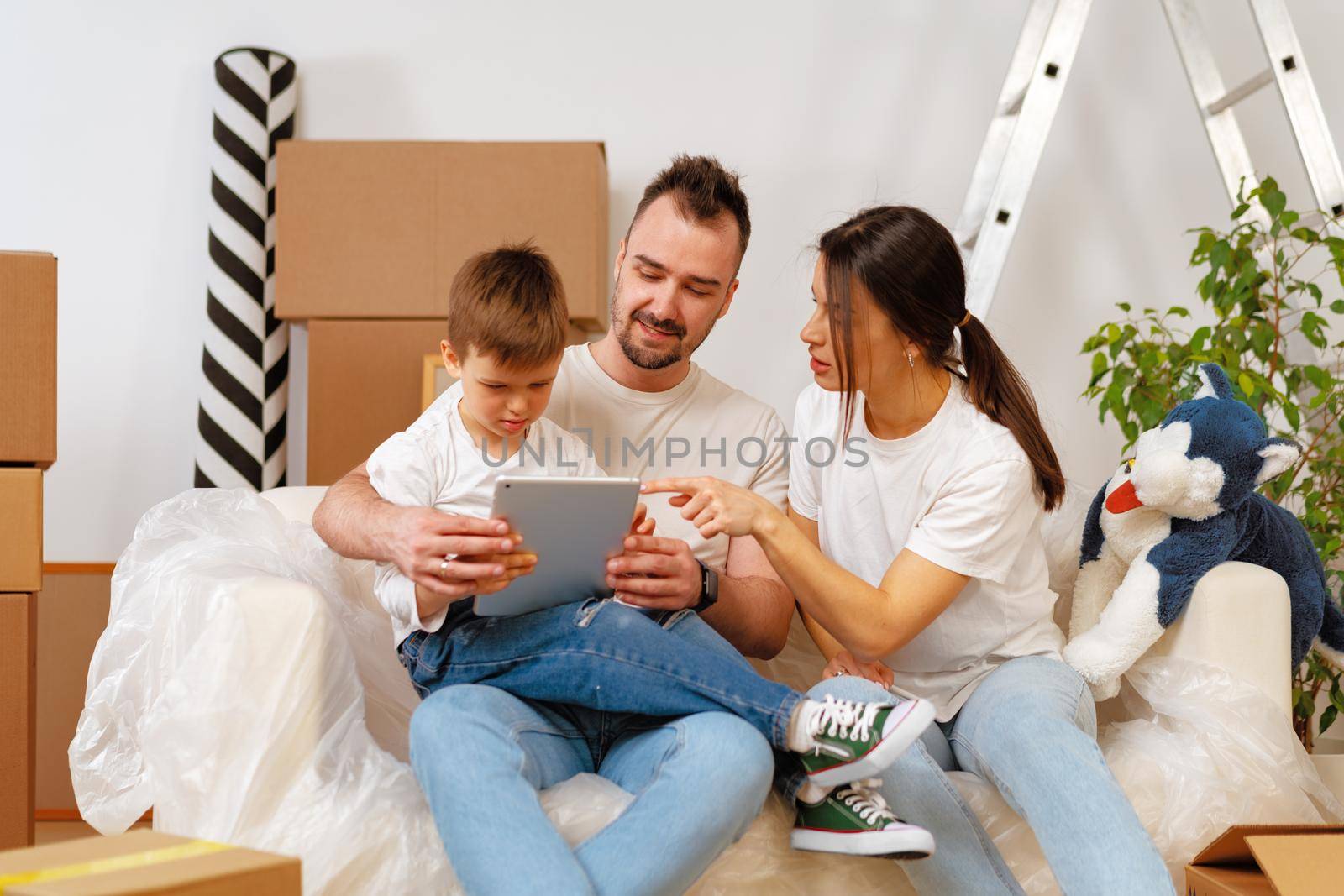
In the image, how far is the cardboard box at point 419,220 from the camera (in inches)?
95.9

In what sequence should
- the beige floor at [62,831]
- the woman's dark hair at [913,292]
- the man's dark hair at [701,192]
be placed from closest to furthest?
the woman's dark hair at [913,292], the man's dark hair at [701,192], the beige floor at [62,831]

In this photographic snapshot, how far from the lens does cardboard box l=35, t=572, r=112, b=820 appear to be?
238 cm

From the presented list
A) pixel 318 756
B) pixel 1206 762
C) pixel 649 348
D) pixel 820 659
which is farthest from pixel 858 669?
pixel 318 756

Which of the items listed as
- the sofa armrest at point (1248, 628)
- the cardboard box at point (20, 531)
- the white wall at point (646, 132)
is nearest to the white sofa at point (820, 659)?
the sofa armrest at point (1248, 628)

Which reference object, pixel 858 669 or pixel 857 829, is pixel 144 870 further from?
pixel 858 669

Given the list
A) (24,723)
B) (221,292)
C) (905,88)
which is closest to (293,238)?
(221,292)

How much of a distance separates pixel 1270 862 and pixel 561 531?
Answer: 785 mm

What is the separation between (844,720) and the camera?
1.20 meters

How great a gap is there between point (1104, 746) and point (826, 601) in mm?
448

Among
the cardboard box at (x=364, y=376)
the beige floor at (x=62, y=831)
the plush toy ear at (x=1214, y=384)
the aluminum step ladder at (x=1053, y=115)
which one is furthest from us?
the cardboard box at (x=364, y=376)

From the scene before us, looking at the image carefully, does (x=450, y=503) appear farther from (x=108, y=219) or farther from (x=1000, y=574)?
(x=108, y=219)

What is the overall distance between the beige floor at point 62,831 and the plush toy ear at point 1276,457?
2.05m

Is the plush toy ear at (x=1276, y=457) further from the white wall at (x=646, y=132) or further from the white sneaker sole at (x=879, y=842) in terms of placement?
the white wall at (x=646, y=132)

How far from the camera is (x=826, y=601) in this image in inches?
52.0
